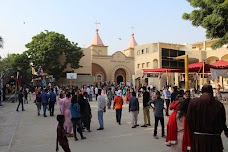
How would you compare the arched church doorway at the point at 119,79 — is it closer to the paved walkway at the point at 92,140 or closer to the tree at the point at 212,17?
the tree at the point at 212,17

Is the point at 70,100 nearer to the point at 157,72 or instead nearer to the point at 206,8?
the point at 206,8

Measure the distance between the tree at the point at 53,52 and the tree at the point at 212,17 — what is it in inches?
1263

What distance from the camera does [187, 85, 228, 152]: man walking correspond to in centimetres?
387

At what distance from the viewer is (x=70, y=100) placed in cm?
967

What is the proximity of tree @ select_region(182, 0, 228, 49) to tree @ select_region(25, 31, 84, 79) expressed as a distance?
3208cm

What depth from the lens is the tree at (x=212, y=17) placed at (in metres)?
11.1

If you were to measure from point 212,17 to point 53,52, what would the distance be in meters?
33.5

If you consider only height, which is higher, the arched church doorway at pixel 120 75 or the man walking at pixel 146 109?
the arched church doorway at pixel 120 75

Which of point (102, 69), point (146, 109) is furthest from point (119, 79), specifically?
point (146, 109)

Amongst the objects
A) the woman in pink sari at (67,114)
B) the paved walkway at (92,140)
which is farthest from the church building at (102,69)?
the woman in pink sari at (67,114)

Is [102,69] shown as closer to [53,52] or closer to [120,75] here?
[120,75]

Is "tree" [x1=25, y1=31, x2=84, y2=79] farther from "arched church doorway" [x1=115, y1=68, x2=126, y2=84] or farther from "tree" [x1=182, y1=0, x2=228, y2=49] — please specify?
"tree" [x1=182, y1=0, x2=228, y2=49]

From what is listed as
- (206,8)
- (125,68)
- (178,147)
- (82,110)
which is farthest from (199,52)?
(178,147)

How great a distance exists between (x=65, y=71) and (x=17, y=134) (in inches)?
1453
